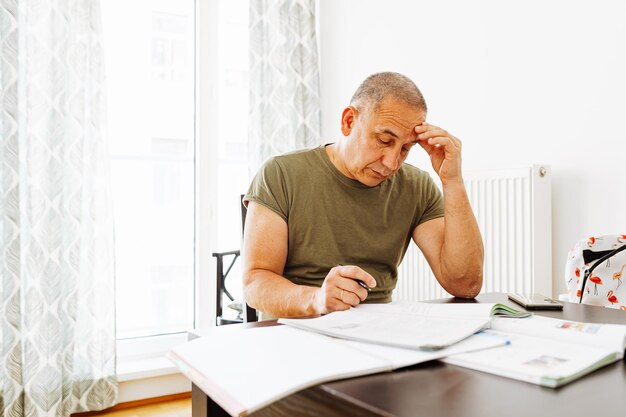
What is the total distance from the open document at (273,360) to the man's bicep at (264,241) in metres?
0.50

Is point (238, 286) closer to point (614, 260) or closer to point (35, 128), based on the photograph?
point (35, 128)

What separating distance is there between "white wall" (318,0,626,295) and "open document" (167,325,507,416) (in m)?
1.40

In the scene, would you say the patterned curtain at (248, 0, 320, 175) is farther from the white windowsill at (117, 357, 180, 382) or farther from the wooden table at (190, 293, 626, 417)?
the wooden table at (190, 293, 626, 417)

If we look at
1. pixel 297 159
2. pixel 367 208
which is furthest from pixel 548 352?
pixel 297 159

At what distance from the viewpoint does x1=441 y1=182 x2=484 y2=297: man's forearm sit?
1326mm

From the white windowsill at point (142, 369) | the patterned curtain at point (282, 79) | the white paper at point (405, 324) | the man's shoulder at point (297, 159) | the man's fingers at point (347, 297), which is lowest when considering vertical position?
the white windowsill at point (142, 369)

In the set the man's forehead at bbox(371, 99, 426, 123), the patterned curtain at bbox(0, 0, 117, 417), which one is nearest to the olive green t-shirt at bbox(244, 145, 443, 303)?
the man's forehead at bbox(371, 99, 426, 123)

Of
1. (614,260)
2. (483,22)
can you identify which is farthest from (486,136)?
(614,260)

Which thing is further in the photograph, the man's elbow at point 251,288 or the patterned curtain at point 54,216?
the patterned curtain at point 54,216

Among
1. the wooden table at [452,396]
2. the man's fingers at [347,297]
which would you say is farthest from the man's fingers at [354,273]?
the wooden table at [452,396]

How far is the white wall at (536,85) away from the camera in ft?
6.07

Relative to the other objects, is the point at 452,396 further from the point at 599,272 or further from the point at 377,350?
the point at 599,272

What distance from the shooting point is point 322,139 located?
10.6 ft

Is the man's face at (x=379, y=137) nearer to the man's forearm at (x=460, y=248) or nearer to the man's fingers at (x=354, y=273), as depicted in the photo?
the man's forearm at (x=460, y=248)
